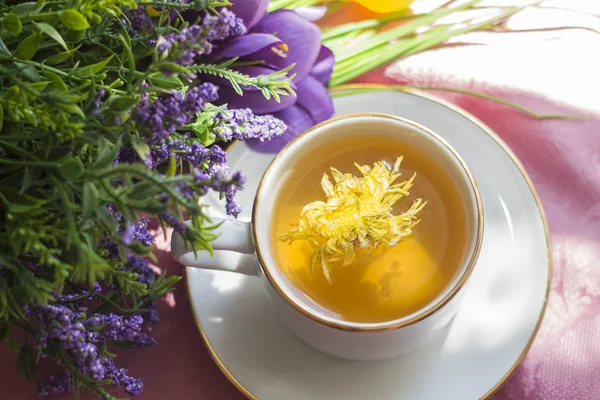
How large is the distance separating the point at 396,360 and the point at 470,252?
177mm

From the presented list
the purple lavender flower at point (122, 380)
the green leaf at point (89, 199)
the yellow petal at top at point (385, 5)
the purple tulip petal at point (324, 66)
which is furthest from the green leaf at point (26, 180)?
the yellow petal at top at point (385, 5)

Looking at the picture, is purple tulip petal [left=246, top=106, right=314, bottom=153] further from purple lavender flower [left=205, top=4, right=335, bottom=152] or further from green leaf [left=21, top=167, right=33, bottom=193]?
green leaf [left=21, top=167, right=33, bottom=193]

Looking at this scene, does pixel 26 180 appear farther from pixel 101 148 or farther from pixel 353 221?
pixel 353 221

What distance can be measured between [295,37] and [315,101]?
90 millimetres

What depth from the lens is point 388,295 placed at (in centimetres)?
78

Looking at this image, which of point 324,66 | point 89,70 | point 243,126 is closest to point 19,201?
point 89,70

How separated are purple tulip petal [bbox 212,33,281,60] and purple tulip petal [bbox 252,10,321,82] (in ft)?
0.18

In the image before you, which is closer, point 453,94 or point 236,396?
point 236,396

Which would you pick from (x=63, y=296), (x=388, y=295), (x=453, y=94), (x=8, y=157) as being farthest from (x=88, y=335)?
(x=453, y=94)

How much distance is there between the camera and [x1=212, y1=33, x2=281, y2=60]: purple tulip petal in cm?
86

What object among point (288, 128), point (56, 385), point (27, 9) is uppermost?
point (27, 9)

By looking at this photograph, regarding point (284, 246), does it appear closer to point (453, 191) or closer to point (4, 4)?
point (453, 191)

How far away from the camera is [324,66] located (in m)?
0.99

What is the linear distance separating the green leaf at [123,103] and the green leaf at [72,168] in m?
0.05
